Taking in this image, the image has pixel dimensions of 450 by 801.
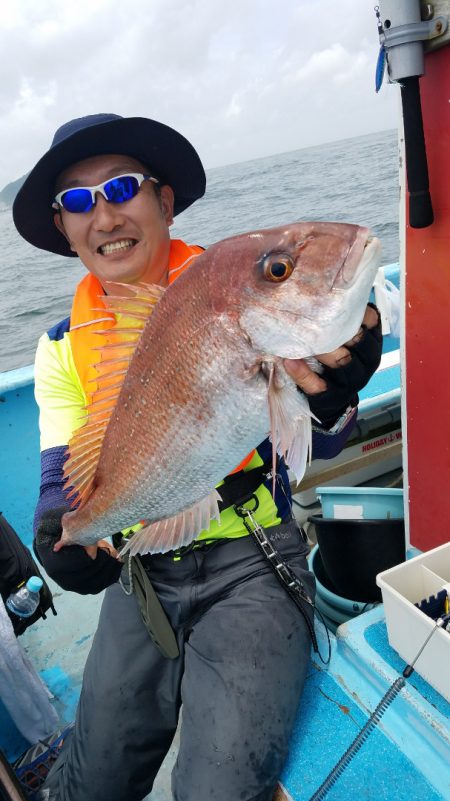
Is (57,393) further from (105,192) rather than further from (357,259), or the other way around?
(357,259)

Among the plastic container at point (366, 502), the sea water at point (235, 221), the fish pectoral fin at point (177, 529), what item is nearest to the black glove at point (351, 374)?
the fish pectoral fin at point (177, 529)

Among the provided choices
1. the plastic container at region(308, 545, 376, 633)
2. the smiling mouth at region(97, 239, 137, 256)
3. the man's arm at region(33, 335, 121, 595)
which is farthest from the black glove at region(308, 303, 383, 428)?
the plastic container at region(308, 545, 376, 633)

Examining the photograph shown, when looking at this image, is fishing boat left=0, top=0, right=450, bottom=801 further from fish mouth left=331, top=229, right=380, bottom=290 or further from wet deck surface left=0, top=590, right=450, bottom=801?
fish mouth left=331, top=229, right=380, bottom=290

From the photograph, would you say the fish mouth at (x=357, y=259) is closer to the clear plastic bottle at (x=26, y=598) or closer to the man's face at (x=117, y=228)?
the man's face at (x=117, y=228)

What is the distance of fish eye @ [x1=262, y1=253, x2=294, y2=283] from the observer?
1.22m

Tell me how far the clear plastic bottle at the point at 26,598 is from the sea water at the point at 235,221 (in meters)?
7.49

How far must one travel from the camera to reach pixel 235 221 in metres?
15.8

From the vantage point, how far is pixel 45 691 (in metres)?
2.51

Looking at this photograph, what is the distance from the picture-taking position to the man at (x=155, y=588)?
66.9 inches

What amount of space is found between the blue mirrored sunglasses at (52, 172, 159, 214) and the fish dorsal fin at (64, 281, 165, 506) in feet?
2.02

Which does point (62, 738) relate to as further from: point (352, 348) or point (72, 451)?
point (352, 348)

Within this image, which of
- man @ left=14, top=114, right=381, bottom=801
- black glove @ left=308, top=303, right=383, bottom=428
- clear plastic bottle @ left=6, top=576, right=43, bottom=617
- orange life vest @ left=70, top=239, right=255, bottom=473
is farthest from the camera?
clear plastic bottle @ left=6, top=576, right=43, bottom=617

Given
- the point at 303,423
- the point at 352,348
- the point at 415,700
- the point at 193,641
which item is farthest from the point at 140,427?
the point at 415,700

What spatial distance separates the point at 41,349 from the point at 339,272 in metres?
1.57
